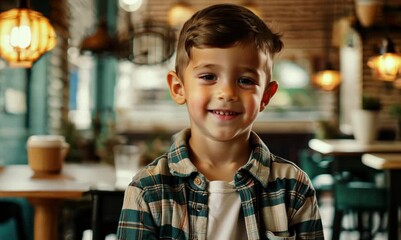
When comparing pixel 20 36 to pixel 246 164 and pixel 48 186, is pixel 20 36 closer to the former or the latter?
pixel 48 186

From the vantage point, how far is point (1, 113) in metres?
4.21

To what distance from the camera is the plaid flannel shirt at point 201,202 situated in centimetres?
108

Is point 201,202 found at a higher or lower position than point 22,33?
lower

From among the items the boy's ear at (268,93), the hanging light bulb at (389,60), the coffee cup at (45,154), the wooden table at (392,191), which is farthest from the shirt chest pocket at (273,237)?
the hanging light bulb at (389,60)

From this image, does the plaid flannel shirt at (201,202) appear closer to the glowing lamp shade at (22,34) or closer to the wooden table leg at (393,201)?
the glowing lamp shade at (22,34)

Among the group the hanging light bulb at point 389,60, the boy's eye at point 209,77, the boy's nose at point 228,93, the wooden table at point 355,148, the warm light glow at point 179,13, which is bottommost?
the wooden table at point 355,148

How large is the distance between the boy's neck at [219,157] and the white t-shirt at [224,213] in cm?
4

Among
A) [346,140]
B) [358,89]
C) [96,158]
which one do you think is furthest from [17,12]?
[358,89]

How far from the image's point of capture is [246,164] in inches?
44.1

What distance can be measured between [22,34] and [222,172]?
213 centimetres

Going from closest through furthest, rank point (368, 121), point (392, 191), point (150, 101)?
point (392, 191), point (368, 121), point (150, 101)

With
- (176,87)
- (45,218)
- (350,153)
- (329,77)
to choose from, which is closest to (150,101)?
(329,77)

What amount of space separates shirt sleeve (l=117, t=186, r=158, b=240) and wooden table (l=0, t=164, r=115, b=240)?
1523mm

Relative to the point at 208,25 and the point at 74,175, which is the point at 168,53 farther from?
the point at 208,25
